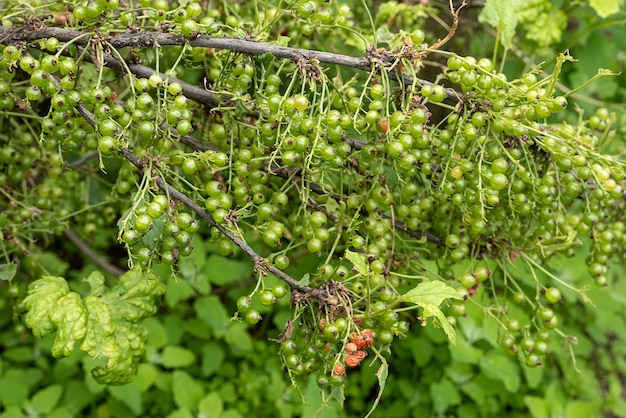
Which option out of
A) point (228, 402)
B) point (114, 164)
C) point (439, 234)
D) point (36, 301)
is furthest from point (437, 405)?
point (36, 301)

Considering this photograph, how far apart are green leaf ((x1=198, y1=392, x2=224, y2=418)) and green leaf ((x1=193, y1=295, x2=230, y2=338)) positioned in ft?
0.84

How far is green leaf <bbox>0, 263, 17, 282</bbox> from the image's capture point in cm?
143

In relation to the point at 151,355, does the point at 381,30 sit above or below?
above

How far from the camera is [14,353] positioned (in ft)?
8.18

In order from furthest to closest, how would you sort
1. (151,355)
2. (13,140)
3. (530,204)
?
(151,355), (13,140), (530,204)

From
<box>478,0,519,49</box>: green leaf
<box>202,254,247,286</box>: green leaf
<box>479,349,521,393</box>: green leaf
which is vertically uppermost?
<box>478,0,519,49</box>: green leaf

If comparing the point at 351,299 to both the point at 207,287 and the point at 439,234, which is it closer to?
the point at 439,234

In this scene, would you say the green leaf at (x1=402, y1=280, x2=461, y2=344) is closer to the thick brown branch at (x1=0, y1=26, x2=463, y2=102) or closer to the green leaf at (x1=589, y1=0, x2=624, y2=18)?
the thick brown branch at (x1=0, y1=26, x2=463, y2=102)

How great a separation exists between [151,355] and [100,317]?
1183 mm

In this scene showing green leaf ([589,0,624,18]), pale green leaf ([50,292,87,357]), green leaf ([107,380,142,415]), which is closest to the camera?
pale green leaf ([50,292,87,357])

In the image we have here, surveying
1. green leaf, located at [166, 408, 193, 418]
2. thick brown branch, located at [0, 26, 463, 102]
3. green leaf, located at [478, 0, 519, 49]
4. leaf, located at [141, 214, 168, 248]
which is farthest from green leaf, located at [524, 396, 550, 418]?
leaf, located at [141, 214, 168, 248]

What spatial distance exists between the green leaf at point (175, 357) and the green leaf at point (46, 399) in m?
0.42

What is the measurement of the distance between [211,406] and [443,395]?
1.04m

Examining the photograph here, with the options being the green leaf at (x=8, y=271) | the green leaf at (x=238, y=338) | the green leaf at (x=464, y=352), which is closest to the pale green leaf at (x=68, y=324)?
the green leaf at (x=8, y=271)
